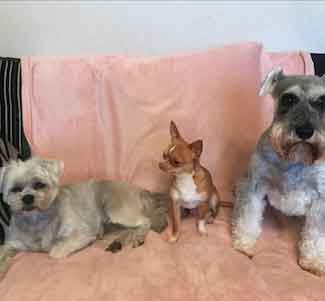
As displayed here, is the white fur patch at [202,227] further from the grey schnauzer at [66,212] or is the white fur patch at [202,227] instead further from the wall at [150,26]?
the wall at [150,26]

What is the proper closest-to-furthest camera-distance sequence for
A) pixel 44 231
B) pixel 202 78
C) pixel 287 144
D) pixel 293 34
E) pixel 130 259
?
pixel 287 144, pixel 130 259, pixel 44 231, pixel 202 78, pixel 293 34

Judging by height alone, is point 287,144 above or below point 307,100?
below

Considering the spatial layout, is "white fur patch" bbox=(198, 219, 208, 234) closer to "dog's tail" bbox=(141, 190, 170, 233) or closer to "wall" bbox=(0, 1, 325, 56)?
"dog's tail" bbox=(141, 190, 170, 233)

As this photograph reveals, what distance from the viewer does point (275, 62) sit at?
1870 millimetres

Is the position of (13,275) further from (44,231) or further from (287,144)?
(287,144)

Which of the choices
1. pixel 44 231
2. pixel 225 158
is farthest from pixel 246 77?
pixel 44 231

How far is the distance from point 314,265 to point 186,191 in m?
0.49

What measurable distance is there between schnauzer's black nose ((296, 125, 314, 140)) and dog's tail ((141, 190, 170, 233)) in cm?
60

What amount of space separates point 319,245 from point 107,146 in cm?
88

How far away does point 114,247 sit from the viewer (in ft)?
5.22

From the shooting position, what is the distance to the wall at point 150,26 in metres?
2.00

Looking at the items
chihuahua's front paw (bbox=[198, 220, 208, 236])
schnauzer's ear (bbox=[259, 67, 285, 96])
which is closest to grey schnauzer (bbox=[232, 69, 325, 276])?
schnauzer's ear (bbox=[259, 67, 285, 96])

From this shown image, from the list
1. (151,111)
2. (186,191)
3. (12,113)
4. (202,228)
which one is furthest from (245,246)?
(12,113)

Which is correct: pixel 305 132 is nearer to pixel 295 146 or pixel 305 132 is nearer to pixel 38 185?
pixel 295 146
